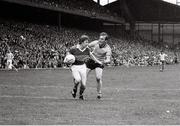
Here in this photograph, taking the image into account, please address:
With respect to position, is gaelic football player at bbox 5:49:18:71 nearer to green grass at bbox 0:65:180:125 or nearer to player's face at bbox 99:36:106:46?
green grass at bbox 0:65:180:125

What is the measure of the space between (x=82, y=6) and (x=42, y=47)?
23.8 meters

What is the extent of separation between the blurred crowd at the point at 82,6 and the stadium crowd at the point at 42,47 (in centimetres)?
263

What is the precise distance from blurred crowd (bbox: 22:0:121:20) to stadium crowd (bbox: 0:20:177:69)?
2.63m

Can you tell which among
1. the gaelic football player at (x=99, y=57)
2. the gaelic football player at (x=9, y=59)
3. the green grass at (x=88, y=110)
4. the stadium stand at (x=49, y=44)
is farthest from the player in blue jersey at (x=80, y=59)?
the stadium stand at (x=49, y=44)

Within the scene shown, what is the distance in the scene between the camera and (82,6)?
6744 centimetres

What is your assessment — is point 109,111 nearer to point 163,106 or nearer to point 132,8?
point 163,106

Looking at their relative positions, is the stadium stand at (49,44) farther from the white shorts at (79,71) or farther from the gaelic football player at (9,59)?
the white shorts at (79,71)

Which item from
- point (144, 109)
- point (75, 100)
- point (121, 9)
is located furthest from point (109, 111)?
point (121, 9)

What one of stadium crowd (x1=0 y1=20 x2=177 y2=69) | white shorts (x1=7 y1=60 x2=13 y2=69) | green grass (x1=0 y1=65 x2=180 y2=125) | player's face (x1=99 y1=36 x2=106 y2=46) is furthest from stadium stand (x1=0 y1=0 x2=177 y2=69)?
green grass (x1=0 y1=65 x2=180 y2=125)

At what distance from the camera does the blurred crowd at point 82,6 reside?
5666cm

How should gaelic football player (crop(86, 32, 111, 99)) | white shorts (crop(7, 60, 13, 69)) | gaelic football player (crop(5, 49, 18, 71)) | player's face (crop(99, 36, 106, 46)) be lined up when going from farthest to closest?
white shorts (crop(7, 60, 13, 69)) < gaelic football player (crop(5, 49, 18, 71)) < gaelic football player (crop(86, 32, 111, 99)) < player's face (crop(99, 36, 106, 46))

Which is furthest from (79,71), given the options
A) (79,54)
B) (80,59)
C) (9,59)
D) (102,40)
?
(9,59)

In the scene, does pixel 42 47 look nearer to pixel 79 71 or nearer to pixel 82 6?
pixel 82 6

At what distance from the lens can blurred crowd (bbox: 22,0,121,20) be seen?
2231 inches
